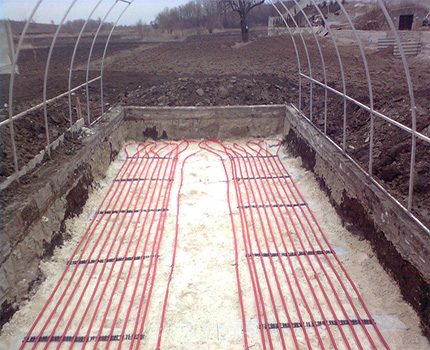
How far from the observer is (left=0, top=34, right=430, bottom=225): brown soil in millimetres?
6078

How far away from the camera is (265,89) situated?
1101cm

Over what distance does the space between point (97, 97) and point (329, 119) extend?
6.05 meters

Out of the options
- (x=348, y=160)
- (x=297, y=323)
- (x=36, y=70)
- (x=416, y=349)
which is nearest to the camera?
(x=416, y=349)

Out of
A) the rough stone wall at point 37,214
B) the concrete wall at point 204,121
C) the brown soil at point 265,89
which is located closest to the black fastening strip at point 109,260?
the rough stone wall at point 37,214

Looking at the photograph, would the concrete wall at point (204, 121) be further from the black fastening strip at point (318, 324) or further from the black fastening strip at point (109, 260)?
the black fastening strip at point (318, 324)

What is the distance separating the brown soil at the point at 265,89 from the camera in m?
6.08

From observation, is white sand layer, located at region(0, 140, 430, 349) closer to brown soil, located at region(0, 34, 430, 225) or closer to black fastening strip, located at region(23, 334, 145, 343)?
black fastening strip, located at region(23, 334, 145, 343)

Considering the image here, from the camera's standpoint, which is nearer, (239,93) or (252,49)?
(239,93)

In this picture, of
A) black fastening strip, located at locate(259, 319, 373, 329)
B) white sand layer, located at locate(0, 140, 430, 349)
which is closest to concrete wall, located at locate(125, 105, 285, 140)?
white sand layer, located at locate(0, 140, 430, 349)

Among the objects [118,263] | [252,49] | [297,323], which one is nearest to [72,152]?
[118,263]

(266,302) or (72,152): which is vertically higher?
(72,152)

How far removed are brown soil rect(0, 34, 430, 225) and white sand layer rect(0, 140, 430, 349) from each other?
102cm

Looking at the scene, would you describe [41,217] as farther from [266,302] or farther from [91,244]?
[266,302]

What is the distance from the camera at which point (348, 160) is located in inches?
241
